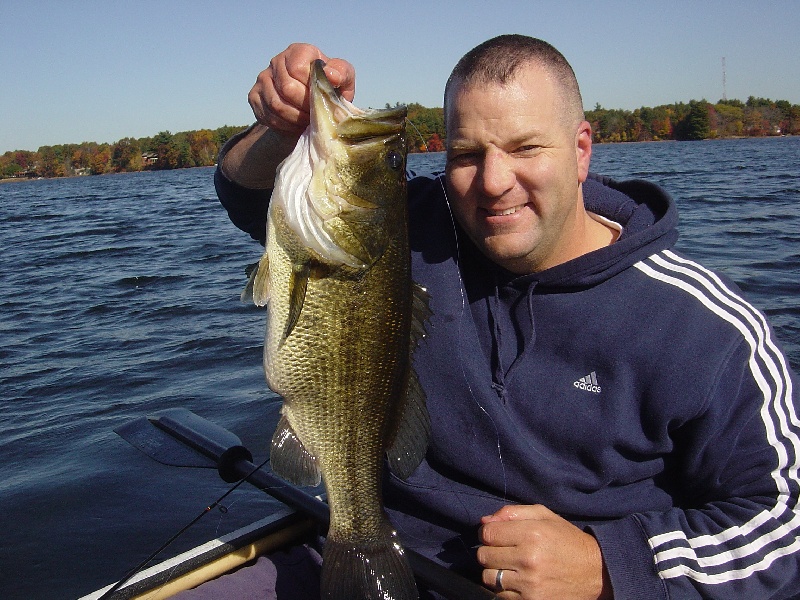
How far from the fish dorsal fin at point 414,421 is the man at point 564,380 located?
0.18m

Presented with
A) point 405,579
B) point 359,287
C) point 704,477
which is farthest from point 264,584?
Result: point 704,477

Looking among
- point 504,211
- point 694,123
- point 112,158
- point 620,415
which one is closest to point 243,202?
point 504,211

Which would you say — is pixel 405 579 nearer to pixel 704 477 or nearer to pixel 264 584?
pixel 264 584

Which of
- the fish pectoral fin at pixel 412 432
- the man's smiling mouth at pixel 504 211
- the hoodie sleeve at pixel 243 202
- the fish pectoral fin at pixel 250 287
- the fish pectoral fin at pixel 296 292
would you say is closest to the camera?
the fish pectoral fin at pixel 296 292

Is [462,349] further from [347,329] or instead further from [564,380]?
[347,329]

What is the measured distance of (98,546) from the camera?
201 inches

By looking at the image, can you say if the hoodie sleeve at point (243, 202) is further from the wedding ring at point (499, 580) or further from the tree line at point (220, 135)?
the tree line at point (220, 135)

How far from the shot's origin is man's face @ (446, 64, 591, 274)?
264 centimetres

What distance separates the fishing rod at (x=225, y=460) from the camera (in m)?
2.63

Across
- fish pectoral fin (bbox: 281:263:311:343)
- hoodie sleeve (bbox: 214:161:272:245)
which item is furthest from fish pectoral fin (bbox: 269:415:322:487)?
hoodie sleeve (bbox: 214:161:272:245)

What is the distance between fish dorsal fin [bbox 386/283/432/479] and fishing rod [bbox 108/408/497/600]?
0.41 meters

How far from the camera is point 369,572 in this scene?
257 cm

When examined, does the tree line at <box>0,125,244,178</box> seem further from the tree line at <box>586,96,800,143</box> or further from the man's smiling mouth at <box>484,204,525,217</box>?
the man's smiling mouth at <box>484,204,525,217</box>

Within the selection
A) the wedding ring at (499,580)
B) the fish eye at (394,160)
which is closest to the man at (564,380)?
the wedding ring at (499,580)
